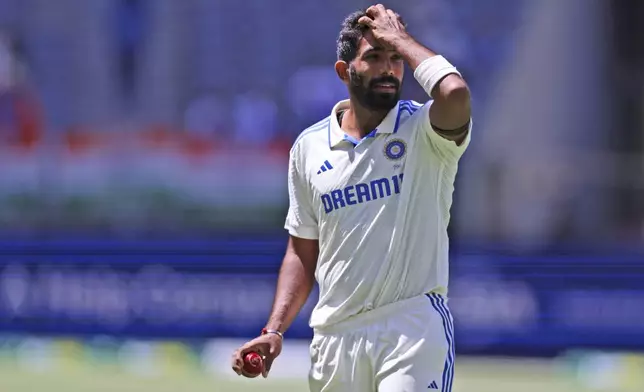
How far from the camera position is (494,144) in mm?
11156

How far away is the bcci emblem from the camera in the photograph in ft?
13.4

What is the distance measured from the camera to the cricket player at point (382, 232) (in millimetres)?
3994

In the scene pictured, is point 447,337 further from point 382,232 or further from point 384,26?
point 384,26

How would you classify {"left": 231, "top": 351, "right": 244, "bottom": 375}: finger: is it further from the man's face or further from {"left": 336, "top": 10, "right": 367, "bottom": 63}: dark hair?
{"left": 336, "top": 10, "right": 367, "bottom": 63}: dark hair

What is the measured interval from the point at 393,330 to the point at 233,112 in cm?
766

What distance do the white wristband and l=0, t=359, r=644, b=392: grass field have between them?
193 inches

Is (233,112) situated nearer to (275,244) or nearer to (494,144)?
(275,244)

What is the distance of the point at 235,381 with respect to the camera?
8953 millimetres

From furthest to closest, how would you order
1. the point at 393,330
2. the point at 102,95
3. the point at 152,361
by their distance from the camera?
1. the point at 102,95
2. the point at 152,361
3. the point at 393,330

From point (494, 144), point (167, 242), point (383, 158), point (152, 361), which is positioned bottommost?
point (152, 361)


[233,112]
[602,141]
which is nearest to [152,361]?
[233,112]

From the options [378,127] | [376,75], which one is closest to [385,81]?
[376,75]

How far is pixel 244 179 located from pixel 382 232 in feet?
24.5

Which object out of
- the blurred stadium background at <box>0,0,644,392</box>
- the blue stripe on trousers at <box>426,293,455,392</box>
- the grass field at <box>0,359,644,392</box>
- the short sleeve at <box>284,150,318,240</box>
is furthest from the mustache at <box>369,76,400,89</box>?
the blurred stadium background at <box>0,0,644,392</box>
